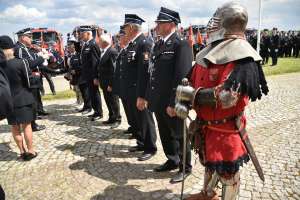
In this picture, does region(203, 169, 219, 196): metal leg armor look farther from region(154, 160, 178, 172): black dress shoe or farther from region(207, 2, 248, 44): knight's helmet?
region(207, 2, 248, 44): knight's helmet

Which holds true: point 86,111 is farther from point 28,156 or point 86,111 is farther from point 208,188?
point 208,188

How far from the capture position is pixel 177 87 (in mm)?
2965

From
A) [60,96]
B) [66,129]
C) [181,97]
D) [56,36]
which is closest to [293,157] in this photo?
[181,97]

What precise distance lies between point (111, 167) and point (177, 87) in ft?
7.48

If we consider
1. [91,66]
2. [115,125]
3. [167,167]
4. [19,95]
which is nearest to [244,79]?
[167,167]

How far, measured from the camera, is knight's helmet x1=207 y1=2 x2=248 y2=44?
8.49 ft

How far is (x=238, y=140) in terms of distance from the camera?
279 centimetres

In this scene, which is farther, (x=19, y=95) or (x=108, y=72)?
(x=108, y=72)

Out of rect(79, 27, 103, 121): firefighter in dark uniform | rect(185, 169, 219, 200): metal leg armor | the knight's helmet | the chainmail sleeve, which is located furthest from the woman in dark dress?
the chainmail sleeve

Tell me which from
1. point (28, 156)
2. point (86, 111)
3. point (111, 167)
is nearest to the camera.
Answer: point (111, 167)

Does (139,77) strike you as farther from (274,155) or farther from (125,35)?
(274,155)

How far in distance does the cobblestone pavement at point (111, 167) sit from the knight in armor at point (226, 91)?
1159 millimetres

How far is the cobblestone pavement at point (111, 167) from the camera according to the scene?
12.9 feet

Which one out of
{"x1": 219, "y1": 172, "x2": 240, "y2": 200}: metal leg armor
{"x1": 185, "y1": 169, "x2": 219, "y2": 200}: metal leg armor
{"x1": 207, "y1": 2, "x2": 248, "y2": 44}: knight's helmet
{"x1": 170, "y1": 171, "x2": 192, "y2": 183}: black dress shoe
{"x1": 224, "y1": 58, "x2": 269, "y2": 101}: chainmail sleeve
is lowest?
{"x1": 170, "y1": 171, "x2": 192, "y2": 183}: black dress shoe
